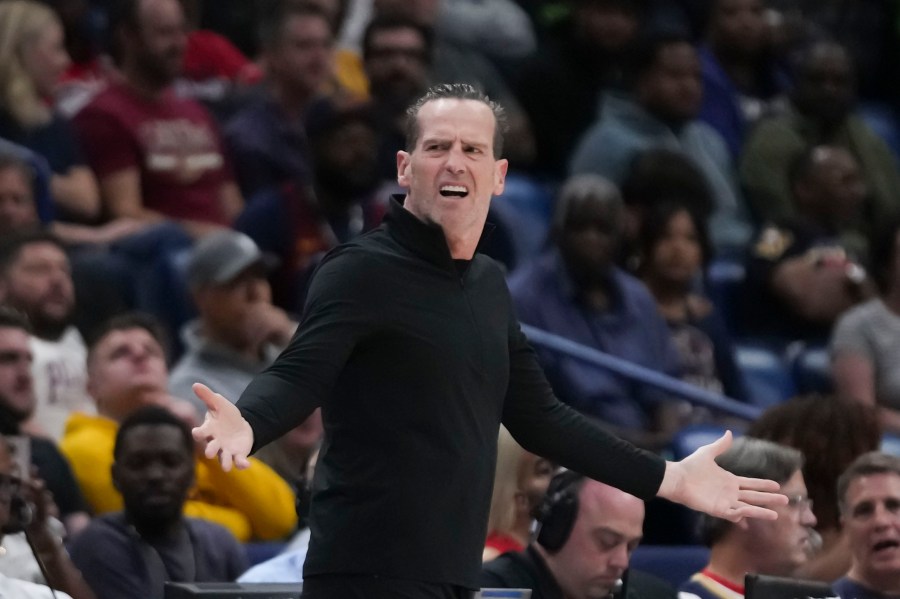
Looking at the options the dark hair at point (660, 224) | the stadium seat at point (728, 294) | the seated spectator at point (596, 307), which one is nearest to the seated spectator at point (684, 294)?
the dark hair at point (660, 224)

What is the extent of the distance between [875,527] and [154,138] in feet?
10.5

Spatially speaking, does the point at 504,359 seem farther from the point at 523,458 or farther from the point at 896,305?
the point at 896,305

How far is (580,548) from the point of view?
156 inches

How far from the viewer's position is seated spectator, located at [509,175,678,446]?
6.29 meters

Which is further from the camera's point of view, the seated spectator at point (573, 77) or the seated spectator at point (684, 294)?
the seated spectator at point (573, 77)

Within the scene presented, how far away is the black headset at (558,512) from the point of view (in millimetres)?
3947

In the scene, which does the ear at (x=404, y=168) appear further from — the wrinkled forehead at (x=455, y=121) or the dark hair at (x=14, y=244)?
the dark hair at (x=14, y=244)

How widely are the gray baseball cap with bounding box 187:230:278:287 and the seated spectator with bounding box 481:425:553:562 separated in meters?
1.71

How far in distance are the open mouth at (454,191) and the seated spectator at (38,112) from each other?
12.6 feet

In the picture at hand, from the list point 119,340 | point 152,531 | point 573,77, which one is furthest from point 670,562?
point 573,77

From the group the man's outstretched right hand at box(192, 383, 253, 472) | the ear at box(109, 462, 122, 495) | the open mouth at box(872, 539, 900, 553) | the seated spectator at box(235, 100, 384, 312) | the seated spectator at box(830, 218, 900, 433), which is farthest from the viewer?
the seated spectator at box(830, 218, 900, 433)

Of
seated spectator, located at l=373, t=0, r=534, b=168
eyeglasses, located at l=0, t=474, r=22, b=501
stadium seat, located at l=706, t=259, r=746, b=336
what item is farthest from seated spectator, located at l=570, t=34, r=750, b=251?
eyeglasses, located at l=0, t=474, r=22, b=501

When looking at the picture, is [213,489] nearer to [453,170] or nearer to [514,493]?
[514,493]

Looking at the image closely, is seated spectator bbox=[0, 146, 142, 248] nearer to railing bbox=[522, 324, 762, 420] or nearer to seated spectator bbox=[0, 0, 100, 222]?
seated spectator bbox=[0, 0, 100, 222]
